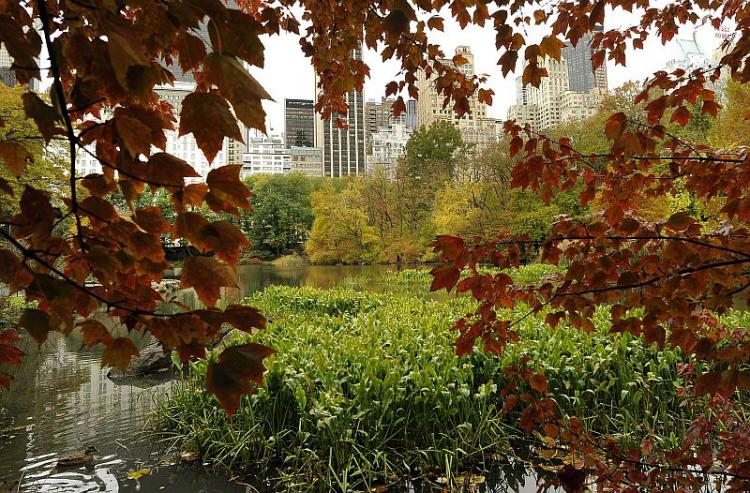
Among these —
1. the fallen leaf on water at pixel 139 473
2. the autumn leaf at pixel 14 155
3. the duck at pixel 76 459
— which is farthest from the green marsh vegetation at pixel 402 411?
the autumn leaf at pixel 14 155

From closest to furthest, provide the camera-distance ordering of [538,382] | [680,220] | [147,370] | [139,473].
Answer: [680,220], [538,382], [139,473], [147,370]

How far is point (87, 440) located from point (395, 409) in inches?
104

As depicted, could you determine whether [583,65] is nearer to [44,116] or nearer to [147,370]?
[147,370]

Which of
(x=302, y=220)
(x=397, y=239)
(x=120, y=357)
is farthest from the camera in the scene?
(x=302, y=220)

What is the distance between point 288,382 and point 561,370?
7.30ft

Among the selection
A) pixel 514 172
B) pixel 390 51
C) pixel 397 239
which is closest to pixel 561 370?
pixel 514 172

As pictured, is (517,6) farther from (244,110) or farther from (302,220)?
(302,220)

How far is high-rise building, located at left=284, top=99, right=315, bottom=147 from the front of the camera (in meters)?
138

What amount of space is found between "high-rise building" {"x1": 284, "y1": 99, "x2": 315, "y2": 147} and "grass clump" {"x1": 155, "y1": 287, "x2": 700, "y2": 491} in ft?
446

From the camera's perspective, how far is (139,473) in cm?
338

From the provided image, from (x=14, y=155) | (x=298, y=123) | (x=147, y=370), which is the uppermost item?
(x=298, y=123)

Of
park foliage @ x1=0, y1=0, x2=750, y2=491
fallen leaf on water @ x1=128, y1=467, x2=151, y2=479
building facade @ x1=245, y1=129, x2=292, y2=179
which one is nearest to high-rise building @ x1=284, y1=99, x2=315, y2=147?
building facade @ x1=245, y1=129, x2=292, y2=179

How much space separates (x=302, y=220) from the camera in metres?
44.2

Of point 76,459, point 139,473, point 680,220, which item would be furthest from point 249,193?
point 76,459
